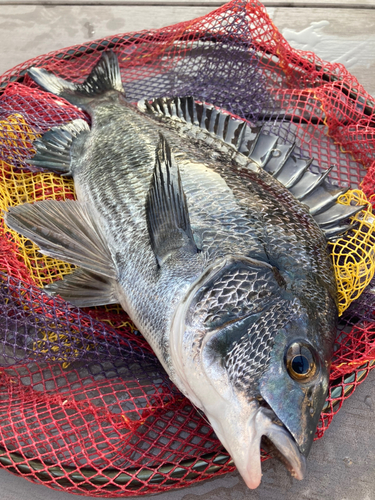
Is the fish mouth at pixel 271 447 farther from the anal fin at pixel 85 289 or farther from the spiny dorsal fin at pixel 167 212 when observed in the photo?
the anal fin at pixel 85 289

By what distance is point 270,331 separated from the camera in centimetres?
113

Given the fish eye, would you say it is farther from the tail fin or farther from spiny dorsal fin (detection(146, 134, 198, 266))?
the tail fin

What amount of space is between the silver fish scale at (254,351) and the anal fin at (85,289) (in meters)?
0.69

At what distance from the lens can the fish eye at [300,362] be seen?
1083 millimetres

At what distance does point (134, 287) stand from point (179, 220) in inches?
13.1

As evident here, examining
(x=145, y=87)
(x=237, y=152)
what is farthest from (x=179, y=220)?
(x=145, y=87)

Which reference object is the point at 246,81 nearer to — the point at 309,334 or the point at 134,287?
the point at 134,287

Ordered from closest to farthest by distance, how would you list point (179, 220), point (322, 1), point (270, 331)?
point (270, 331) → point (179, 220) → point (322, 1)

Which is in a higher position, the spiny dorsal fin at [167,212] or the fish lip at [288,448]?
the spiny dorsal fin at [167,212]

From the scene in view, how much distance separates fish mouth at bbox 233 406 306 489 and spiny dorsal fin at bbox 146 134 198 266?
0.55 metres

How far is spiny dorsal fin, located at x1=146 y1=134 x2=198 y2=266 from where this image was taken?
1338 millimetres

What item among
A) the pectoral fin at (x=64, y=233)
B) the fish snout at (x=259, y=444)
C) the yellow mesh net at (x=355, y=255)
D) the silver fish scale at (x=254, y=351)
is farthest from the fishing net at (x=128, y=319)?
the silver fish scale at (x=254, y=351)

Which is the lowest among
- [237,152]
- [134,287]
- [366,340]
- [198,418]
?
[198,418]

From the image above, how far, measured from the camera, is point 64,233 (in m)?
1.65
